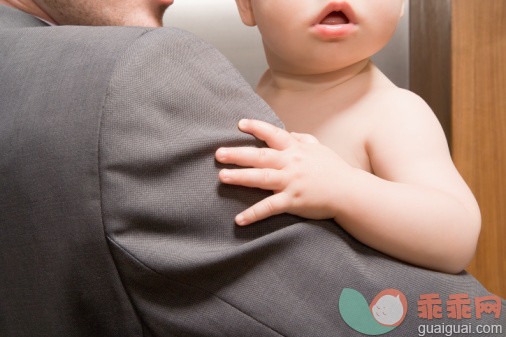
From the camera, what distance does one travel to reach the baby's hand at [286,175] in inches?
18.7

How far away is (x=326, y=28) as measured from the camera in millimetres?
669

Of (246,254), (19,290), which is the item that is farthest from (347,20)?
(19,290)

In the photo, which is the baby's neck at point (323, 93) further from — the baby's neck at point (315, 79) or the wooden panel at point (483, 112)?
the wooden panel at point (483, 112)

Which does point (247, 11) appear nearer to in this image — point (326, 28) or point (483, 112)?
point (326, 28)

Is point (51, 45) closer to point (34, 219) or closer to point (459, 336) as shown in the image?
point (34, 219)

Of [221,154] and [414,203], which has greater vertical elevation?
[221,154]

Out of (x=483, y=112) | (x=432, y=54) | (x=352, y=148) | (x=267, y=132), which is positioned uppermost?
(x=267, y=132)

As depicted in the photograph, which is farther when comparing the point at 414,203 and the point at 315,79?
the point at 315,79

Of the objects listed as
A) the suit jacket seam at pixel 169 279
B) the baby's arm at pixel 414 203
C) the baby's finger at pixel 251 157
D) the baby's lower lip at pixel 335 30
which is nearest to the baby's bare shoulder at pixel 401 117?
the baby's arm at pixel 414 203

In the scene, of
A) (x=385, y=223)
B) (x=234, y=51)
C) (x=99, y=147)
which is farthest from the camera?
(x=234, y=51)

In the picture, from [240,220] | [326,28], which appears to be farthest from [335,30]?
[240,220]

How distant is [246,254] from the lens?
17.8 inches

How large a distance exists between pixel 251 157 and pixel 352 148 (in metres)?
0.25

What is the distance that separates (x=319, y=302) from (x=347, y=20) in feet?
1.39
